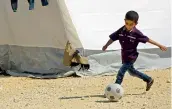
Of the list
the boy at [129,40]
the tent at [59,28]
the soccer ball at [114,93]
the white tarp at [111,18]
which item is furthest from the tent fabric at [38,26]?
the soccer ball at [114,93]

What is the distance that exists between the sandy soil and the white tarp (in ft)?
2.31

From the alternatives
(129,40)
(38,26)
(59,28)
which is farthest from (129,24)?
(38,26)

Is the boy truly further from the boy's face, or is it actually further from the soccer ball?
the soccer ball

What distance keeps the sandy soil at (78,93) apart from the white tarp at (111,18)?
2.31ft

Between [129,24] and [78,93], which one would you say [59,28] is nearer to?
[78,93]

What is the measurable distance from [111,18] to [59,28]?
0.99 m

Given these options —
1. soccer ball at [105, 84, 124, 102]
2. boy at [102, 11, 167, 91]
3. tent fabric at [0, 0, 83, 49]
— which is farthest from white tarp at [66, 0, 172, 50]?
soccer ball at [105, 84, 124, 102]

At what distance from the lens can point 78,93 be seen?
Answer: 6.72m

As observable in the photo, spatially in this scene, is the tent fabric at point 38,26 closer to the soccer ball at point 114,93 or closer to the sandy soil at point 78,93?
the sandy soil at point 78,93

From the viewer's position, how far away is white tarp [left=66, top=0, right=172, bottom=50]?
26.9ft

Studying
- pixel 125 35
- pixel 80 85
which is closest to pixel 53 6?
pixel 80 85

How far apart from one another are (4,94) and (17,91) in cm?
27

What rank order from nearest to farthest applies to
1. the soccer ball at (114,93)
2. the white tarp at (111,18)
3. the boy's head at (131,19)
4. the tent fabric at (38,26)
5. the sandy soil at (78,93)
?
the sandy soil at (78,93)
the soccer ball at (114,93)
the boy's head at (131,19)
the tent fabric at (38,26)
the white tarp at (111,18)

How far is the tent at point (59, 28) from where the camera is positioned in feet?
26.7
